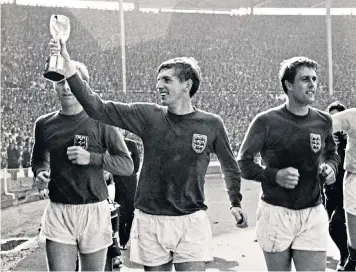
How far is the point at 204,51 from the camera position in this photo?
1928 centimetres

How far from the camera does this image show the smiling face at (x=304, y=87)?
296 cm

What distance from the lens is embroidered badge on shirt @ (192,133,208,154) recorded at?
2.67 m

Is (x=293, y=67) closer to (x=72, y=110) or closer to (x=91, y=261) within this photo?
(x=72, y=110)

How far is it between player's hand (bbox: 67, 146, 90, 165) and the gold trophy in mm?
457

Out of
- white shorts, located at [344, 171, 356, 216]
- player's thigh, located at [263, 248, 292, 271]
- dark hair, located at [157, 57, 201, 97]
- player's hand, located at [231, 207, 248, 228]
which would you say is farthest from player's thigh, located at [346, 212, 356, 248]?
dark hair, located at [157, 57, 201, 97]

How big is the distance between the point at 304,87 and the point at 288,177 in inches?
19.3

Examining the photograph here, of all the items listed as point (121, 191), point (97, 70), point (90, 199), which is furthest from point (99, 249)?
point (97, 70)

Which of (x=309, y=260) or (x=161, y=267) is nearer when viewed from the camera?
(x=161, y=267)

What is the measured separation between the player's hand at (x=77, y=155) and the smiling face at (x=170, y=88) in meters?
0.50

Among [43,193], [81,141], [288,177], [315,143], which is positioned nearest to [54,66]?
[81,141]

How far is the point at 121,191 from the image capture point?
5141mm

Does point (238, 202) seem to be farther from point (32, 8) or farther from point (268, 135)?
point (32, 8)

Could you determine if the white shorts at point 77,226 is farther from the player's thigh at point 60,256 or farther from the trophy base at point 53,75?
the trophy base at point 53,75

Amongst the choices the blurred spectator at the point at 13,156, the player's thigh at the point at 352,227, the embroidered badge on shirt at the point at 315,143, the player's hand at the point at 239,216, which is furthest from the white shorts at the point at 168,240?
the blurred spectator at the point at 13,156
